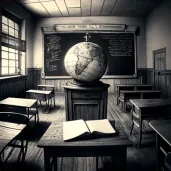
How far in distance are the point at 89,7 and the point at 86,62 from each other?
181 inches

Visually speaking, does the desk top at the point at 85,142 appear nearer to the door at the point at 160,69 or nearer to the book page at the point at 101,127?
the book page at the point at 101,127

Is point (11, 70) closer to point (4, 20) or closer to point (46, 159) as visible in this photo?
point (4, 20)

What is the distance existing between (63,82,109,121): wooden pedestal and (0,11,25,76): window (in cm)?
307

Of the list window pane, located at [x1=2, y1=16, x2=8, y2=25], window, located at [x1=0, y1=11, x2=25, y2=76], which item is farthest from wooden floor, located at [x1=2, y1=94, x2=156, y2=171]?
window pane, located at [x1=2, y1=16, x2=8, y2=25]

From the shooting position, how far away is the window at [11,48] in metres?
4.82

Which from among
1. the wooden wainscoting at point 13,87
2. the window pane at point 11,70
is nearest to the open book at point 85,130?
the wooden wainscoting at point 13,87

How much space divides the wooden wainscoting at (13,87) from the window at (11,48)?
10.1 inches

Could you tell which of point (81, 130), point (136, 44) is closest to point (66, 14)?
point (136, 44)

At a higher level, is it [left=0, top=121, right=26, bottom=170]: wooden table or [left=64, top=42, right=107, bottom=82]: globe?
[left=64, top=42, right=107, bottom=82]: globe

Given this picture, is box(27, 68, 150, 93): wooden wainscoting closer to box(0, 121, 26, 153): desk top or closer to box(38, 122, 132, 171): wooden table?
box(0, 121, 26, 153): desk top

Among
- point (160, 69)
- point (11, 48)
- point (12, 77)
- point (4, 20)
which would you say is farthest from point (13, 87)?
point (160, 69)

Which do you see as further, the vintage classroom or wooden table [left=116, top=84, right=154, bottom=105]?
wooden table [left=116, top=84, right=154, bottom=105]

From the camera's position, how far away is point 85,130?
117cm

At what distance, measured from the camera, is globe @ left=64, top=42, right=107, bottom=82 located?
198 centimetres
